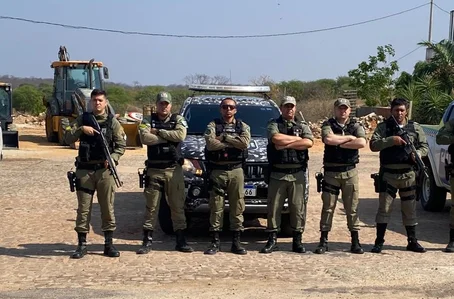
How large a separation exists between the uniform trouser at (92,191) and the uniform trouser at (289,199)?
75.6 inches

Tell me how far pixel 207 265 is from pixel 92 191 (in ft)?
5.49

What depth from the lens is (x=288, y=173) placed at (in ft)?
27.3

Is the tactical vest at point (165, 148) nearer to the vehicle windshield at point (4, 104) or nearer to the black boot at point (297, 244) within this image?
the black boot at point (297, 244)

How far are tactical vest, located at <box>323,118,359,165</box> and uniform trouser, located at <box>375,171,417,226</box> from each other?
55 cm

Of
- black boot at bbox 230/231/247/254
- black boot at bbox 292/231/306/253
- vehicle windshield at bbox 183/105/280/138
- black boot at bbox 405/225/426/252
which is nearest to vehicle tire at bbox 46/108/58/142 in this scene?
vehicle windshield at bbox 183/105/280/138

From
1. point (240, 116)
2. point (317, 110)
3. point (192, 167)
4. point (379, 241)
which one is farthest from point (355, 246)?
point (317, 110)

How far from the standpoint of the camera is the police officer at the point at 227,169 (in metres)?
8.19

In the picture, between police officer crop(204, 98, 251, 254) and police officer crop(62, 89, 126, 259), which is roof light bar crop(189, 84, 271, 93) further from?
police officer crop(62, 89, 126, 259)

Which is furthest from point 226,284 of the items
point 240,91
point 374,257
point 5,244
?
point 240,91

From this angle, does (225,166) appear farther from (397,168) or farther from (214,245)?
(397,168)

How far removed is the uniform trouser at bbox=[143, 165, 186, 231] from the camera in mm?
8297

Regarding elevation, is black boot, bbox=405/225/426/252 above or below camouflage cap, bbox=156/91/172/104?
below

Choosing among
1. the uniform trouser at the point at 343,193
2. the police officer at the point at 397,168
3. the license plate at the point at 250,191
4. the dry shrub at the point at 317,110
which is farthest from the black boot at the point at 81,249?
the dry shrub at the point at 317,110

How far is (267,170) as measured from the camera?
8789 millimetres
